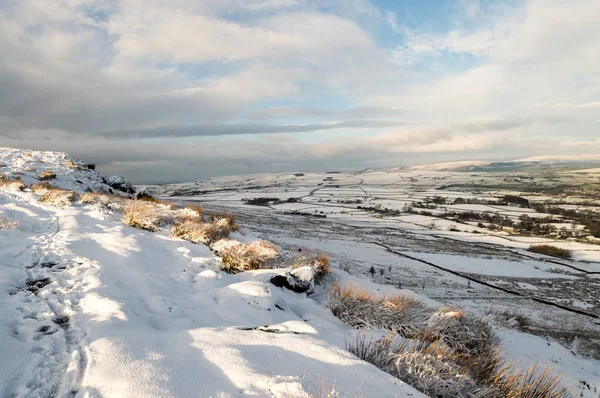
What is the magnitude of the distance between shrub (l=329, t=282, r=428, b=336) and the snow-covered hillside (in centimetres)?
35

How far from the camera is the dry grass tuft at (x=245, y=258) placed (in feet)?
26.5

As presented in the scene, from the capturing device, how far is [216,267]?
25.9 ft

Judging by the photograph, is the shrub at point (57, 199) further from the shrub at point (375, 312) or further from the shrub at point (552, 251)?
the shrub at point (552, 251)

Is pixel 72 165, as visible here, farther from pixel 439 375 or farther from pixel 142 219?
pixel 439 375

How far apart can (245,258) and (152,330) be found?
4309 millimetres

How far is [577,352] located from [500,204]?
203ft

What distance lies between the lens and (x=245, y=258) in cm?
829

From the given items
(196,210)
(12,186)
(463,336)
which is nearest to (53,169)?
(12,186)

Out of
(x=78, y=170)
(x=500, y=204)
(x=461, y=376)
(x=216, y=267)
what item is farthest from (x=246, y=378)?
(x=500, y=204)

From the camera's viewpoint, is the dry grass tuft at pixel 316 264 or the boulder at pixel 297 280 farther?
the dry grass tuft at pixel 316 264

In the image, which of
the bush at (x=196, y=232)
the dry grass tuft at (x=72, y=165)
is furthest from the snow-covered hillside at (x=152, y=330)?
the dry grass tuft at (x=72, y=165)

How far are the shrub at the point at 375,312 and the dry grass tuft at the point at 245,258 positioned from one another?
2744 millimetres

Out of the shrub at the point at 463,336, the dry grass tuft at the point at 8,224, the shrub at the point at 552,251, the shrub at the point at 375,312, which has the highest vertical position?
the dry grass tuft at the point at 8,224

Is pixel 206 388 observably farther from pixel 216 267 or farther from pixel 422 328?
pixel 216 267
